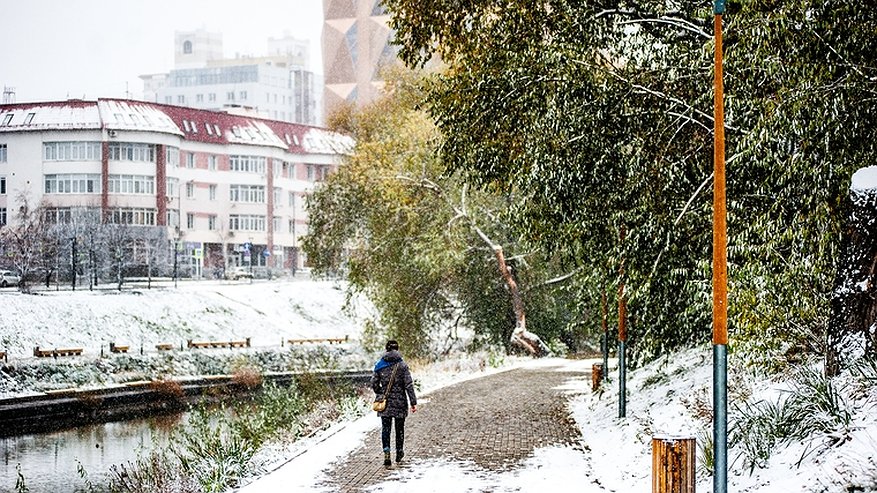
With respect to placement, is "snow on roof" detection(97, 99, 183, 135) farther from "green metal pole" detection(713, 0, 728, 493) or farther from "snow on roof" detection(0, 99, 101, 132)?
"green metal pole" detection(713, 0, 728, 493)

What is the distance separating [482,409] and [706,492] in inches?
380


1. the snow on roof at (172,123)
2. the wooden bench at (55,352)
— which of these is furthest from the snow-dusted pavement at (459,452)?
the snow on roof at (172,123)

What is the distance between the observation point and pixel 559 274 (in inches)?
1515

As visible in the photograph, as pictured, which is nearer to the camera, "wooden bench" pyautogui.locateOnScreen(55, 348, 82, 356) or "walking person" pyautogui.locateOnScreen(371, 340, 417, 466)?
"walking person" pyautogui.locateOnScreen(371, 340, 417, 466)

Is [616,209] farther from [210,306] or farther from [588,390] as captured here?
[210,306]

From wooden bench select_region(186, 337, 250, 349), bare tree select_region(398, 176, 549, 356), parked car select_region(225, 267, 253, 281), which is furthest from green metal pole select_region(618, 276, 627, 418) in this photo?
parked car select_region(225, 267, 253, 281)

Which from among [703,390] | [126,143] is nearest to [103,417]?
[703,390]

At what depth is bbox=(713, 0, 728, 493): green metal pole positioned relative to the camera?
9.01 m

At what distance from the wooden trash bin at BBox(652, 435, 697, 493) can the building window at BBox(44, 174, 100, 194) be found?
50.3 meters

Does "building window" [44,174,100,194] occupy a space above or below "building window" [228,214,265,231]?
above

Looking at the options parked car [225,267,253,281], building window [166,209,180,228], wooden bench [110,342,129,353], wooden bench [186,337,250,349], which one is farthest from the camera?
parked car [225,267,253,281]

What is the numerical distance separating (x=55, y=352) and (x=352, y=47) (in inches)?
2379

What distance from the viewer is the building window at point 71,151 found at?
178ft

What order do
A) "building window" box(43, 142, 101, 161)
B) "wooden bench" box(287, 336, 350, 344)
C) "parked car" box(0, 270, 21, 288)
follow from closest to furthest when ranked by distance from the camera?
"parked car" box(0, 270, 21, 288) < "wooden bench" box(287, 336, 350, 344) < "building window" box(43, 142, 101, 161)
